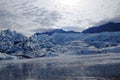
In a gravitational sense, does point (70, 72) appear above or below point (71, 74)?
below

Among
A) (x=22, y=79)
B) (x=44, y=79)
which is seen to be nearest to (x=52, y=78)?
(x=44, y=79)

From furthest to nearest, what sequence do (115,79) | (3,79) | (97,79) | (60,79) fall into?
(3,79), (60,79), (97,79), (115,79)

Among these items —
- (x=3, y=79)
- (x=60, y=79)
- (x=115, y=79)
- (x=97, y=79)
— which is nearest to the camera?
(x=115, y=79)

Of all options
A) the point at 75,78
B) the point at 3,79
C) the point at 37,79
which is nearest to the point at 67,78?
the point at 75,78

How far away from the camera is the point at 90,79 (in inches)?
1695

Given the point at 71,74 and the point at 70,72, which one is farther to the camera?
the point at 70,72

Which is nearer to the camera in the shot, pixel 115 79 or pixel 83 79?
pixel 115 79

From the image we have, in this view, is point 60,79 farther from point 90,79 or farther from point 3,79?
point 3,79

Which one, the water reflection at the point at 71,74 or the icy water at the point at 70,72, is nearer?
the water reflection at the point at 71,74

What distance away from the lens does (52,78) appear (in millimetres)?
47719

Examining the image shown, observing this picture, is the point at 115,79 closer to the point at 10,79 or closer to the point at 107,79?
the point at 107,79

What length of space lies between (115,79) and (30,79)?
16.0m

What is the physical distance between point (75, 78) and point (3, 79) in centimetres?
1358

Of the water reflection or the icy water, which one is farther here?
the icy water
